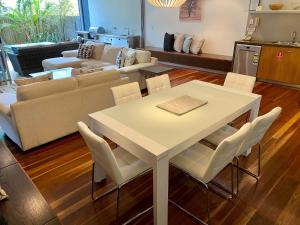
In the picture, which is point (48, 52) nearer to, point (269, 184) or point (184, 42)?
point (184, 42)

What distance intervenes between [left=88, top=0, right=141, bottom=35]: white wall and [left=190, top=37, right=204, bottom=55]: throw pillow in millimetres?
2336

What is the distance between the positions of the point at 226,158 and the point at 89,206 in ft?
4.10

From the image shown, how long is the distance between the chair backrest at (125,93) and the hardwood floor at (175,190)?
82cm

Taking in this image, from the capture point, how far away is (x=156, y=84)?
2848 mm

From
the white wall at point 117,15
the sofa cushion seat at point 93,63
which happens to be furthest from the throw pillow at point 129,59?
the white wall at point 117,15

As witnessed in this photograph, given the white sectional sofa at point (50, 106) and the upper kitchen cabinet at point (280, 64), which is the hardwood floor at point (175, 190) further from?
the upper kitchen cabinet at point (280, 64)

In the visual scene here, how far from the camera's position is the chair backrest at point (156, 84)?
9.09 ft

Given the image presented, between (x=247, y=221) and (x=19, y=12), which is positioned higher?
(x=19, y=12)

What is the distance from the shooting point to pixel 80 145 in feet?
9.79

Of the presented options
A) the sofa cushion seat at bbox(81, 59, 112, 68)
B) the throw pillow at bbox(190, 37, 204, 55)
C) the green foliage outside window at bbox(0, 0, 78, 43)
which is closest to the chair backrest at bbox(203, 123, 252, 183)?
the sofa cushion seat at bbox(81, 59, 112, 68)

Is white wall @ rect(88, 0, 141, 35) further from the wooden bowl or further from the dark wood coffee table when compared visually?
the wooden bowl

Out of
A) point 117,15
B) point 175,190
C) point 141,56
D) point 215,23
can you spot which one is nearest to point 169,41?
point 215,23

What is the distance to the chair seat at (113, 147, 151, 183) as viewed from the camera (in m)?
1.78

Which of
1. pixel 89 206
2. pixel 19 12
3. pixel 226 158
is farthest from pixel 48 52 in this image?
pixel 226 158
